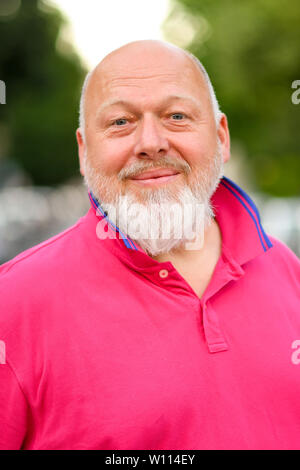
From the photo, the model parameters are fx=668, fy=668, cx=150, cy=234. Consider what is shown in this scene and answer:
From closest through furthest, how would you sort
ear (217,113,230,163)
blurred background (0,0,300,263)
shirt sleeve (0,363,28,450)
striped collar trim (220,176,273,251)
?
shirt sleeve (0,363,28,450), striped collar trim (220,176,273,251), ear (217,113,230,163), blurred background (0,0,300,263)

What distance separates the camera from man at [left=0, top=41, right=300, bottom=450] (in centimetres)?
233

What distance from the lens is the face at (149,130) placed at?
2654mm

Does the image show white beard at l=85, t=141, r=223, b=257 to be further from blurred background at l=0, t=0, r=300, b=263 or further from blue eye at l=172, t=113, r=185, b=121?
blurred background at l=0, t=0, r=300, b=263

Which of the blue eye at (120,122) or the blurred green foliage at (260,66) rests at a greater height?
the blurred green foliage at (260,66)

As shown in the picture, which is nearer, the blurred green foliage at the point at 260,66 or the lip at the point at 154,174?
the lip at the point at 154,174

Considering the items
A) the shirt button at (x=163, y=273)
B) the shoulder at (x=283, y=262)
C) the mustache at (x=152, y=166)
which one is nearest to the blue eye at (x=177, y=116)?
the mustache at (x=152, y=166)

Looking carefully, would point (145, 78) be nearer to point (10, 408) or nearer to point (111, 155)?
point (111, 155)

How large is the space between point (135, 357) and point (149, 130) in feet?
2.88

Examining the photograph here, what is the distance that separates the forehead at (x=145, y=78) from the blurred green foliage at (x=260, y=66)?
24359mm

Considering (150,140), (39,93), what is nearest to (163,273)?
(150,140)

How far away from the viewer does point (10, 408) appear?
233cm

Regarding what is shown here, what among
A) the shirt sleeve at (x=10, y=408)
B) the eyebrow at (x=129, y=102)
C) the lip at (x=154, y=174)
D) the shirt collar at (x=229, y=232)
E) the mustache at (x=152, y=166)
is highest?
the eyebrow at (x=129, y=102)

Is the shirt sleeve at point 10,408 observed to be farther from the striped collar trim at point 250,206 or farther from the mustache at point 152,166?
the striped collar trim at point 250,206

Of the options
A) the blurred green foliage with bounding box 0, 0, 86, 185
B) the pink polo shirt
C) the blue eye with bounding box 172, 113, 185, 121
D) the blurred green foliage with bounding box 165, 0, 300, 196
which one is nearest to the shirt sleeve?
the pink polo shirt
